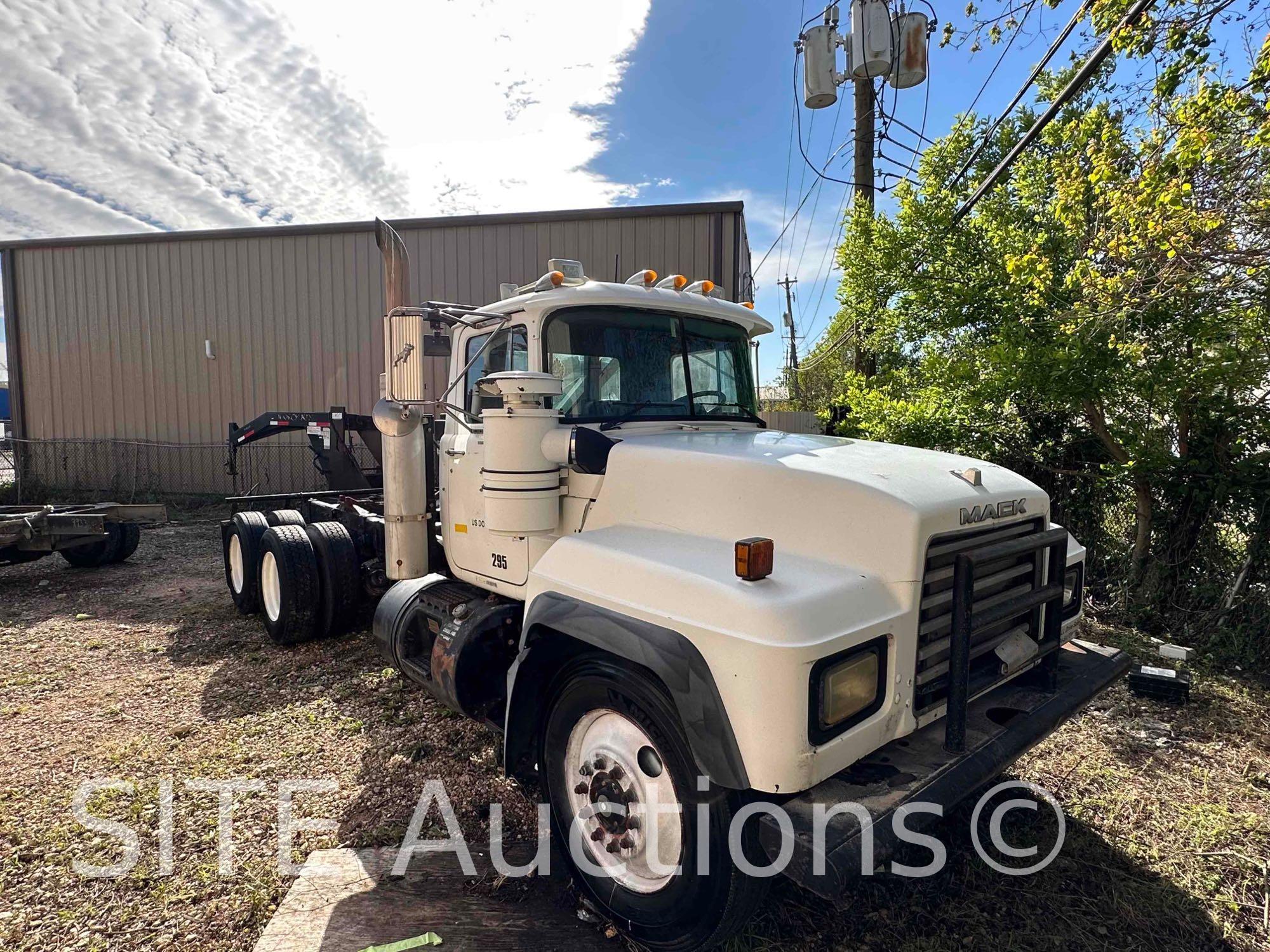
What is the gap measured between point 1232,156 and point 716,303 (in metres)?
3.64

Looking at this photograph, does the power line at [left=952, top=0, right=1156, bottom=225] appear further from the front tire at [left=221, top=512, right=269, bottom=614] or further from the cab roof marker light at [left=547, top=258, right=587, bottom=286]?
the front tire at [left=221, top=512, right=269, bottom=614]

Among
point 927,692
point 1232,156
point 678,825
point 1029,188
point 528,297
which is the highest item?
point 1029,188

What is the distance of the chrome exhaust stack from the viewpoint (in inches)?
163

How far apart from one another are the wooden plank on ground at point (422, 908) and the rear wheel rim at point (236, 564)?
3945 millimetres

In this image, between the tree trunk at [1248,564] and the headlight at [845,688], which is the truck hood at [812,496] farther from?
the tree trunk at [1248,564]

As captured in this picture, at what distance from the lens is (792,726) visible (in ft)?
6.33

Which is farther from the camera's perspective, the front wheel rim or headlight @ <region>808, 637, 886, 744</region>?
the front wheel rim

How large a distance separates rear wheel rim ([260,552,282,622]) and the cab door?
6.81 ft

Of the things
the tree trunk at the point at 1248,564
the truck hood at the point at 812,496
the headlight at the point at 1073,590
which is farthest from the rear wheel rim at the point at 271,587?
the tree trunk at the point at 1248,564

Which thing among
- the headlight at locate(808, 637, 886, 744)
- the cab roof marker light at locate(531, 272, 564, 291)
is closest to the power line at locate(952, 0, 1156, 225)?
the cab roof marker light at locate(531, 272, 564, 291)

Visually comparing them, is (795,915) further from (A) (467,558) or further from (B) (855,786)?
(A) (467,558)

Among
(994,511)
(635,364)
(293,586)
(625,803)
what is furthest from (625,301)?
(293,586)

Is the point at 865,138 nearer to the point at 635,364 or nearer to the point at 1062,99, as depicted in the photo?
the point at 1062,99

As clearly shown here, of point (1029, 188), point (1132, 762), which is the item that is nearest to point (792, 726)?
point (1132, 762)
